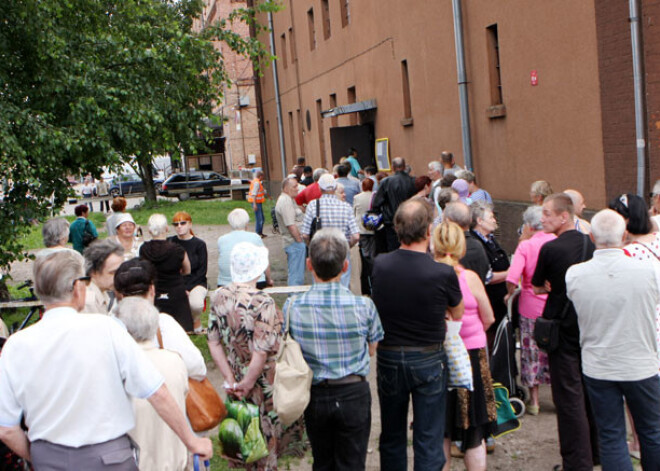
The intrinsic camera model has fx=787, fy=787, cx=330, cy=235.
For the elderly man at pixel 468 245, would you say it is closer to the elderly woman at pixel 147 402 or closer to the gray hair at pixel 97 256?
the elderly woman at pixel 147 402

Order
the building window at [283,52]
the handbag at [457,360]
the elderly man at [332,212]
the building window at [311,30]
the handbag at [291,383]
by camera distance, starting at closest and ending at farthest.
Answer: the handbag at [291,383] → the handbag at [457,360] → the elderly man at [332,212] → the building window at [311,30] → the building window at [283,52]

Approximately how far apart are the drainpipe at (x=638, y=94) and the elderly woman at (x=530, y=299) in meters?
3.51

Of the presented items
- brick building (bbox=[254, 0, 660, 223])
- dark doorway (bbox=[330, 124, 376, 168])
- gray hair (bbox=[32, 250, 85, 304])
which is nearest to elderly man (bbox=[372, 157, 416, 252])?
brick building (bbox=[254, 0, 660, 223])

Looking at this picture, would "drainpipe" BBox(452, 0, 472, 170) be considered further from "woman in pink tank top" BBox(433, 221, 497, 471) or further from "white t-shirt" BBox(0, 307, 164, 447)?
"white t-shirt" BBox(0, 307, 164, 447)

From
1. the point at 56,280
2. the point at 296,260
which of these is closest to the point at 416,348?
the point at 56,280

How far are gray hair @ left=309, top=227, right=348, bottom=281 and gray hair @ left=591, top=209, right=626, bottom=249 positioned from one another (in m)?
1.46

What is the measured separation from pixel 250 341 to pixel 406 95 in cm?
1449

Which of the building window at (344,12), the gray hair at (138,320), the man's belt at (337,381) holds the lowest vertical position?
the man's belt at (337,381)

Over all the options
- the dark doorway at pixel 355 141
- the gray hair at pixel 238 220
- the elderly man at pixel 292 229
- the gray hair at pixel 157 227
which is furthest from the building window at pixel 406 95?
the gray hair at pixel 157 227

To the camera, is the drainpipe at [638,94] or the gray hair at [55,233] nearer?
the gray hair at [55,233]

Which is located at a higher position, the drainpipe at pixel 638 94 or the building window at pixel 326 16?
the building window at pixel 326 16

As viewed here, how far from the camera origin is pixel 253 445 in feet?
14.9

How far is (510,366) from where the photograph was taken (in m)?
6.35

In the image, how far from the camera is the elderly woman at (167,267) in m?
7.39
